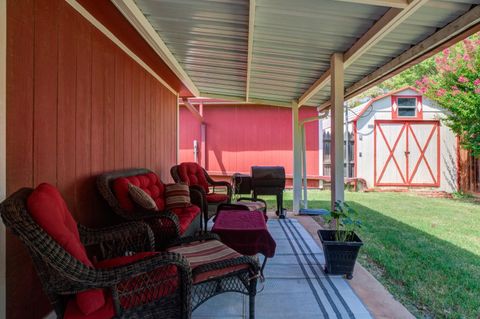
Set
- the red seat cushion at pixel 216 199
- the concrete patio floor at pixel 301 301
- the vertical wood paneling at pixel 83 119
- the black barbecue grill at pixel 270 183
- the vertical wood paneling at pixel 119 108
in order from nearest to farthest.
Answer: the concrete patio floor at pixel 301 301 → the vertical wood paneling at pixel 83 119 → the vertical wood paneling at pixel 119 108 → the red seat cushion at pixel 216 199 → the black barbecue grill at pixel 270 183

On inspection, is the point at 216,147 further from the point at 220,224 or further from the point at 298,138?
the point at 220,224

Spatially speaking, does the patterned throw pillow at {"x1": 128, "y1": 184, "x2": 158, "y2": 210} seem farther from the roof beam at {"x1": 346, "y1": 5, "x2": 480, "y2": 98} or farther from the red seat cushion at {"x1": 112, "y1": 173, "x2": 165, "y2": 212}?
the roof beam at {"x1": 346, "y1": 5, "x2": 480, "y2": 98}

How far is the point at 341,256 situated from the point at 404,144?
8184mm

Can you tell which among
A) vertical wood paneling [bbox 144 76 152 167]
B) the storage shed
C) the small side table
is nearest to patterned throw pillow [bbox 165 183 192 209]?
vertical wood paneling [bbox 144 76 152 167]

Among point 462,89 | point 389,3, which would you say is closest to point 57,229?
point 389,3

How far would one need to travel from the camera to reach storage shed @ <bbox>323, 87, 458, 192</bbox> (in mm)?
9195

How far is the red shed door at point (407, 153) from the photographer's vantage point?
9.26 meters

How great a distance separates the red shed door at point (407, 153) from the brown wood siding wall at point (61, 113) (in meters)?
8.38

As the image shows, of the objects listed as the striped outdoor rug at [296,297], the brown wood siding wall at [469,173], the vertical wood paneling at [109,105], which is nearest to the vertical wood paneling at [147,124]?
the vertical wood paneling at [109,105]

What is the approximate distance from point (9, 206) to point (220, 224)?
178 cm

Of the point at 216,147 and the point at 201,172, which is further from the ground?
the point at 216,147

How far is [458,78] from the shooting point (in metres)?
7.85

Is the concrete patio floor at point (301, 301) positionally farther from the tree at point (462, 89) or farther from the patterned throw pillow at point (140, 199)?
the tree at point (462, 89)

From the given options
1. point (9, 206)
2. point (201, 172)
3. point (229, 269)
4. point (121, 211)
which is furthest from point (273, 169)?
point (9, 206)
